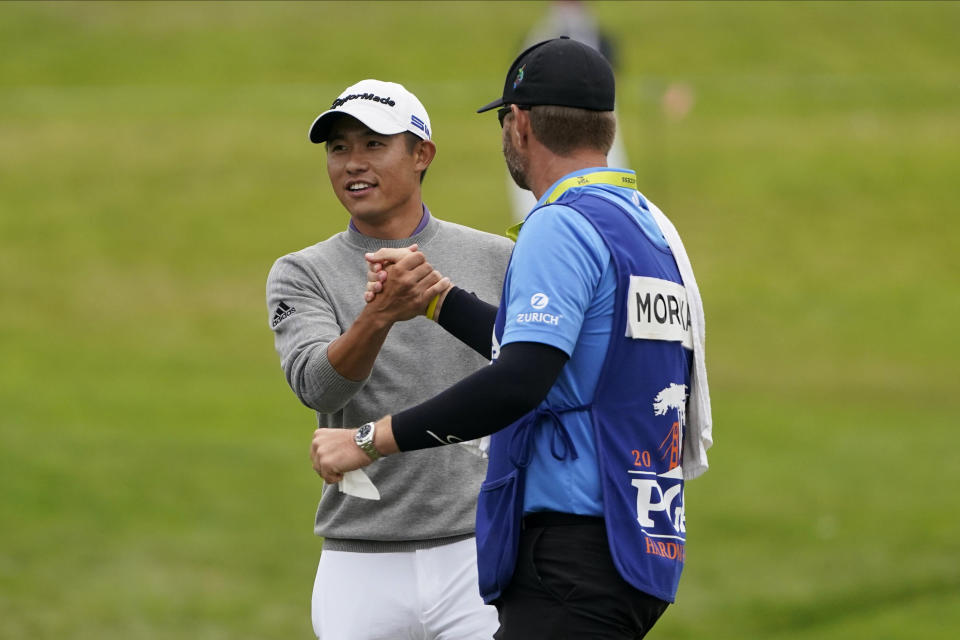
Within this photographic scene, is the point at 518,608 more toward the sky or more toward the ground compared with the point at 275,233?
more toward the ground

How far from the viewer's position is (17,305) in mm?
20266

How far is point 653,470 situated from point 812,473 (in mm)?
10224

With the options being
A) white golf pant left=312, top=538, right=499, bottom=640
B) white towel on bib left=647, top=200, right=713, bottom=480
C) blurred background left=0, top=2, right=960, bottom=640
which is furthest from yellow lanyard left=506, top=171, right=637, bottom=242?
blurred background left=0, top=2, right=960, bottom=640

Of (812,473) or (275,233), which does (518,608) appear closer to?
A: (812,473)

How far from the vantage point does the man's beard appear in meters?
4.27

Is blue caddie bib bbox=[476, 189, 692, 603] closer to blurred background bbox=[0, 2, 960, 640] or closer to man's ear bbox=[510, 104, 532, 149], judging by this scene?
man's ear bbox=[510, 104, 532, 149]

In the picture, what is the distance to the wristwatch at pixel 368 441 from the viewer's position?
4.11m

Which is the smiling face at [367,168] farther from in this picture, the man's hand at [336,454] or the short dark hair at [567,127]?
the man's hand at [336,454]

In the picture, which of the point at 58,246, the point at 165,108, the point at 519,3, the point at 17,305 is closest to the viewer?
the point at 17,305

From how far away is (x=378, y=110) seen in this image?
5055 millimetres

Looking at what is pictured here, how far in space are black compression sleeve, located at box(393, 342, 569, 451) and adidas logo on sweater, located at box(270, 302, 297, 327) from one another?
1079mm

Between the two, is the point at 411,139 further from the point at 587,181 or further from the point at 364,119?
the point at 587,181

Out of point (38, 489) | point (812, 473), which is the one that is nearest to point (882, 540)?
point (812, 473)

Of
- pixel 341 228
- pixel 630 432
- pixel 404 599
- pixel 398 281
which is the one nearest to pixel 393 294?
pixel 398 281
